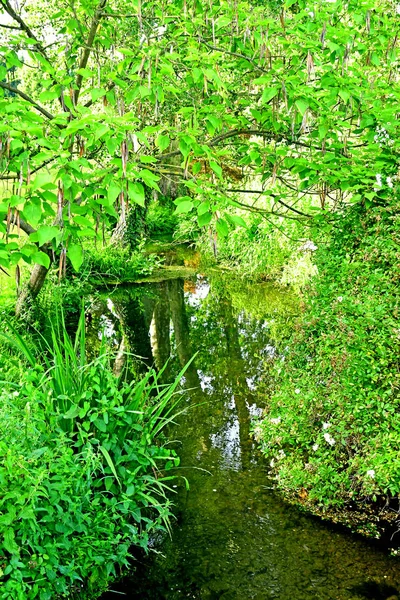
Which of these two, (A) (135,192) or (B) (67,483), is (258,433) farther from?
(A) (135,192)

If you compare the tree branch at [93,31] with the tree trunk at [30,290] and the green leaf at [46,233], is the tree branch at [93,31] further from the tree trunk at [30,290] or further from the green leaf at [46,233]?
the tree trunk at [30,290]

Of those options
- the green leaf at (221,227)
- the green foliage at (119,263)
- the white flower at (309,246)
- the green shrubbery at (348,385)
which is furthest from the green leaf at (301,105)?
the green foliage at (119,263)

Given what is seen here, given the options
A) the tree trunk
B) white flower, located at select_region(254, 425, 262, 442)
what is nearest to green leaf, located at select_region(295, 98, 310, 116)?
white flower, located at select_region(254, 425, 262, 442)

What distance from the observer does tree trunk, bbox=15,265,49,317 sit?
778 centimetres

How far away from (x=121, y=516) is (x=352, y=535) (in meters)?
1.79

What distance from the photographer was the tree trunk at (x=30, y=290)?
25.5 feet

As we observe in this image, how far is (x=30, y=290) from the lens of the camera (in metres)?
7.86

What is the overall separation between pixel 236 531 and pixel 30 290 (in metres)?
4.71

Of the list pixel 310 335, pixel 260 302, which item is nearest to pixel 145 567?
pixel 310 335

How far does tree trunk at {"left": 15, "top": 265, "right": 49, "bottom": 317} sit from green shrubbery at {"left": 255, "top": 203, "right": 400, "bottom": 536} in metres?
3.91

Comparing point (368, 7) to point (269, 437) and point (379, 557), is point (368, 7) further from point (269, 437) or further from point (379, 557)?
point (379, 557)

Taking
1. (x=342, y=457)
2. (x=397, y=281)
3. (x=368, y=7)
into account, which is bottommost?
(x=342, y=457)

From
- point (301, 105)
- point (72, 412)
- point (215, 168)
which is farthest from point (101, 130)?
point (72, 412)

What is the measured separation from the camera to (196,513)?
4598 mm
